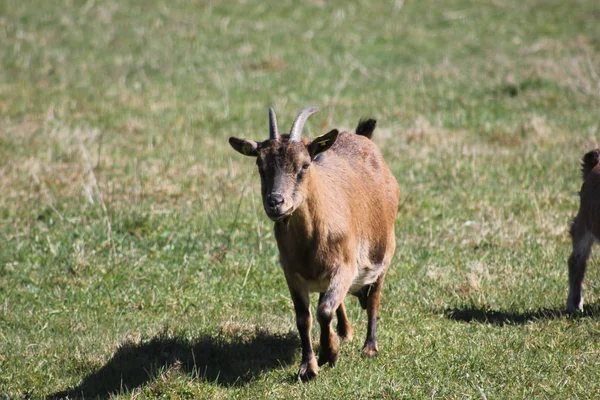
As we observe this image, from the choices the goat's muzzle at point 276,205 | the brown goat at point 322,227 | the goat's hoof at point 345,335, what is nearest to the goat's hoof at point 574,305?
the brown goat at point 322,227

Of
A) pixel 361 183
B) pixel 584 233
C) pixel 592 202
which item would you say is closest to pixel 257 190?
pixel 361 183

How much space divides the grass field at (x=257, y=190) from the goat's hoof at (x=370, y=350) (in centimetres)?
18

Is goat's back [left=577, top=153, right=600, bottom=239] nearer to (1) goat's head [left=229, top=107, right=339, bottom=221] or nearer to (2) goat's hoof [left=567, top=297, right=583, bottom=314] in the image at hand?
(2) goat's hoof [left=567, top=297, right=583, bottom=314]

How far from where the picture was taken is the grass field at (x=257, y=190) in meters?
6.98

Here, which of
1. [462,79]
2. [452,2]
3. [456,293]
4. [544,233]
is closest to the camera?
[456,293]

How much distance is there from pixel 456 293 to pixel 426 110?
283 inches

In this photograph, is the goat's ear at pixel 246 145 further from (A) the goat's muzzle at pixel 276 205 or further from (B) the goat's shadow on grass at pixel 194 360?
(B) the goat's shadow on grass at pixel 194 360

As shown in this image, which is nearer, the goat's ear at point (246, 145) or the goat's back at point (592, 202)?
the goat's ear at point (246, 145)

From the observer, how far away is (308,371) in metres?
6.71

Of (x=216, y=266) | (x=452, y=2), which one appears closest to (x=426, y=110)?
(x=216, y=266)

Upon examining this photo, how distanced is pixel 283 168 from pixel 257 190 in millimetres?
5297

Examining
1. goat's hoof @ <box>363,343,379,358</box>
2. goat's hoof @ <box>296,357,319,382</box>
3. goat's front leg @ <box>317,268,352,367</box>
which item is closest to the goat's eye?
goat's front leg @ <box>317,268,352,367</box>

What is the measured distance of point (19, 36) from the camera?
1964 cm

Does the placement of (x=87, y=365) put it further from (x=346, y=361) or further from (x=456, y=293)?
(x=456, y=293)
